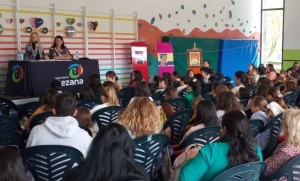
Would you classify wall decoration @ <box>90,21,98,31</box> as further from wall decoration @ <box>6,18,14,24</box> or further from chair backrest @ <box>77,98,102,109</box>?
chair backrest @ <box>77,98,102,109</box>

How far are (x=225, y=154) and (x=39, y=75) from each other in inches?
208

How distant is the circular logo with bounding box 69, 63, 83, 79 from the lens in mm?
7684

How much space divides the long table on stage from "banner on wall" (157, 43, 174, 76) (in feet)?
12.6

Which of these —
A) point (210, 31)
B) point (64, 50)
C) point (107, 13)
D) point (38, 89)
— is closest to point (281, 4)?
point (210, 31)

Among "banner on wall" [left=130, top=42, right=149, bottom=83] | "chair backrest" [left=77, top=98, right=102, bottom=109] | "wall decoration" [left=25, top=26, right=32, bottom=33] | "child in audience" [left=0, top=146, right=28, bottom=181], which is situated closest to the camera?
"child in audience" [left=0, top=146, right=28, bottom=181]

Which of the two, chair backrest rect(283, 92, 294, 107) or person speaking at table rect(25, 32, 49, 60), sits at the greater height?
person speaking at table rect(25, 32, 49, 60)

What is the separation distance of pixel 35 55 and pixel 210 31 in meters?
7.55

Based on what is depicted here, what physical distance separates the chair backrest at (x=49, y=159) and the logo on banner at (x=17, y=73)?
4616 mm

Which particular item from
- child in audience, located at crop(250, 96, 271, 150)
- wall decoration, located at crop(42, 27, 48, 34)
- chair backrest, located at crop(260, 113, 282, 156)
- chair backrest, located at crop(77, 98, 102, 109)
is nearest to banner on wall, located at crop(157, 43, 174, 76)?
wall decoration, located at crop(42, 27, 48, 34)

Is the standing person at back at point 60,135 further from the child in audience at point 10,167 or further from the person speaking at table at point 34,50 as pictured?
the person speaking at table at point 34,50

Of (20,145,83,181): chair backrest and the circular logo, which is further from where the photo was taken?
the circular logo

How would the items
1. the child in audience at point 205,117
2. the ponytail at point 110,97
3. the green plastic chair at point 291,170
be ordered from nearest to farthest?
1. the green plastic chair at point 291,170
2. the child in audience at point 205,117
3. the ponytail at point 110,97

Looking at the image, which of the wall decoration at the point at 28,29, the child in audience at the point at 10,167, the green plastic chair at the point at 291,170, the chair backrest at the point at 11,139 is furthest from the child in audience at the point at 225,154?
the wall decoration at the point at 28,29

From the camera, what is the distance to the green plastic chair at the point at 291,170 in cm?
284
